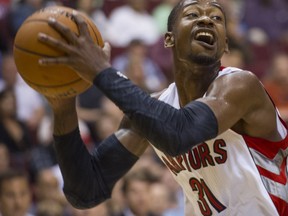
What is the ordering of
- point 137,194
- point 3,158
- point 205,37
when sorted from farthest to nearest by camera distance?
1. point 3,158
2. point 137,194
3. point 205,37

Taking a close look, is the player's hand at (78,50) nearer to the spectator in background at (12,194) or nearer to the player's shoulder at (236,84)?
the player's shoulder at (236,84)

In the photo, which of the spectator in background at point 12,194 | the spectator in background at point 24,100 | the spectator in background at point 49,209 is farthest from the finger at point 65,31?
the spectator in background at point 24,100

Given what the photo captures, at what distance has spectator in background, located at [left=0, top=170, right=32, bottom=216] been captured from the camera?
6785 mm

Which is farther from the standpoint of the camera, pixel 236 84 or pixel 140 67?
pixel 140 67

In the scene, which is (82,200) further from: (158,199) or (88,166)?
(158,199)

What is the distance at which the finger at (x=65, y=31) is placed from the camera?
3465 mm

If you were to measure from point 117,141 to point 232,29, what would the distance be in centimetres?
595

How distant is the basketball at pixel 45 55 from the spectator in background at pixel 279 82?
6027 mm

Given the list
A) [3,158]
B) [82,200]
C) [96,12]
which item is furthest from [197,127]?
[96,12]

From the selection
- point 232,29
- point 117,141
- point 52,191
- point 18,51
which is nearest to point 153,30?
point 232,29

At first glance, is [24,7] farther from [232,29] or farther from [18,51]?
[18,51]

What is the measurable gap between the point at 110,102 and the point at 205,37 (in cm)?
497

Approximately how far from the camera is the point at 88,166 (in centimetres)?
441

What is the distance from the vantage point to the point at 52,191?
24.2 feet
